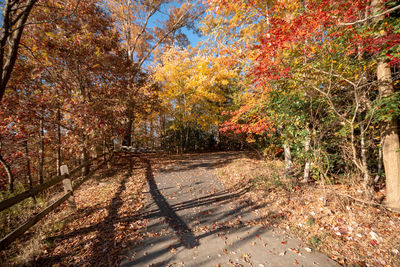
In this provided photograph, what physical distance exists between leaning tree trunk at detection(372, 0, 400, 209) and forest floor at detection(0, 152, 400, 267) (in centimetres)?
50

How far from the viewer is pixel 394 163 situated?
13.1ft

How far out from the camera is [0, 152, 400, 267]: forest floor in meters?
3.04

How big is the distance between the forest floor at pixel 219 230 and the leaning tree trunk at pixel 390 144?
50cm

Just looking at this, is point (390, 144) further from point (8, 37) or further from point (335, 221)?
point (8, 37)

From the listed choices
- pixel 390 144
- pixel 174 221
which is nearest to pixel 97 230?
pixel 174 221

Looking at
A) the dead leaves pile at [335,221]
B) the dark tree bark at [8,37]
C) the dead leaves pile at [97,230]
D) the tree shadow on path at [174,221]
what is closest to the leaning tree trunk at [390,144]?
the dead leaves pile at [335,221]

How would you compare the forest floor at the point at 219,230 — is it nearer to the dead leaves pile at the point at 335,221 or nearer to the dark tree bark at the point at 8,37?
the dead leaves pile at the point at 335,221

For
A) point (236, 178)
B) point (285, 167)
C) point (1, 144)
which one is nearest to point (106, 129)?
point (1, 144)

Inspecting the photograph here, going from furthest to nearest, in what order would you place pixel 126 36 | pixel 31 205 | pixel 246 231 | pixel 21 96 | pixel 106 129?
pixel 126 36
pixel 106 129
pixel 21 96
pixel 31 205
pixel 246 231

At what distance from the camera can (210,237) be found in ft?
12.1

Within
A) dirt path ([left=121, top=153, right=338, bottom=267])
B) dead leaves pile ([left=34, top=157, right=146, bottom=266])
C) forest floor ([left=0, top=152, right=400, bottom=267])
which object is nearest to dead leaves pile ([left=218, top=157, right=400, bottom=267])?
forest floor ([left=0, top=152, right=400, bottom=267])

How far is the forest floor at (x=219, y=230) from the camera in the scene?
9.98 ft

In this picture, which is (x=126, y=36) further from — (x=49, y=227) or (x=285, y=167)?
(x=285, y=167)

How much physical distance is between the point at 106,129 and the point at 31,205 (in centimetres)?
341
